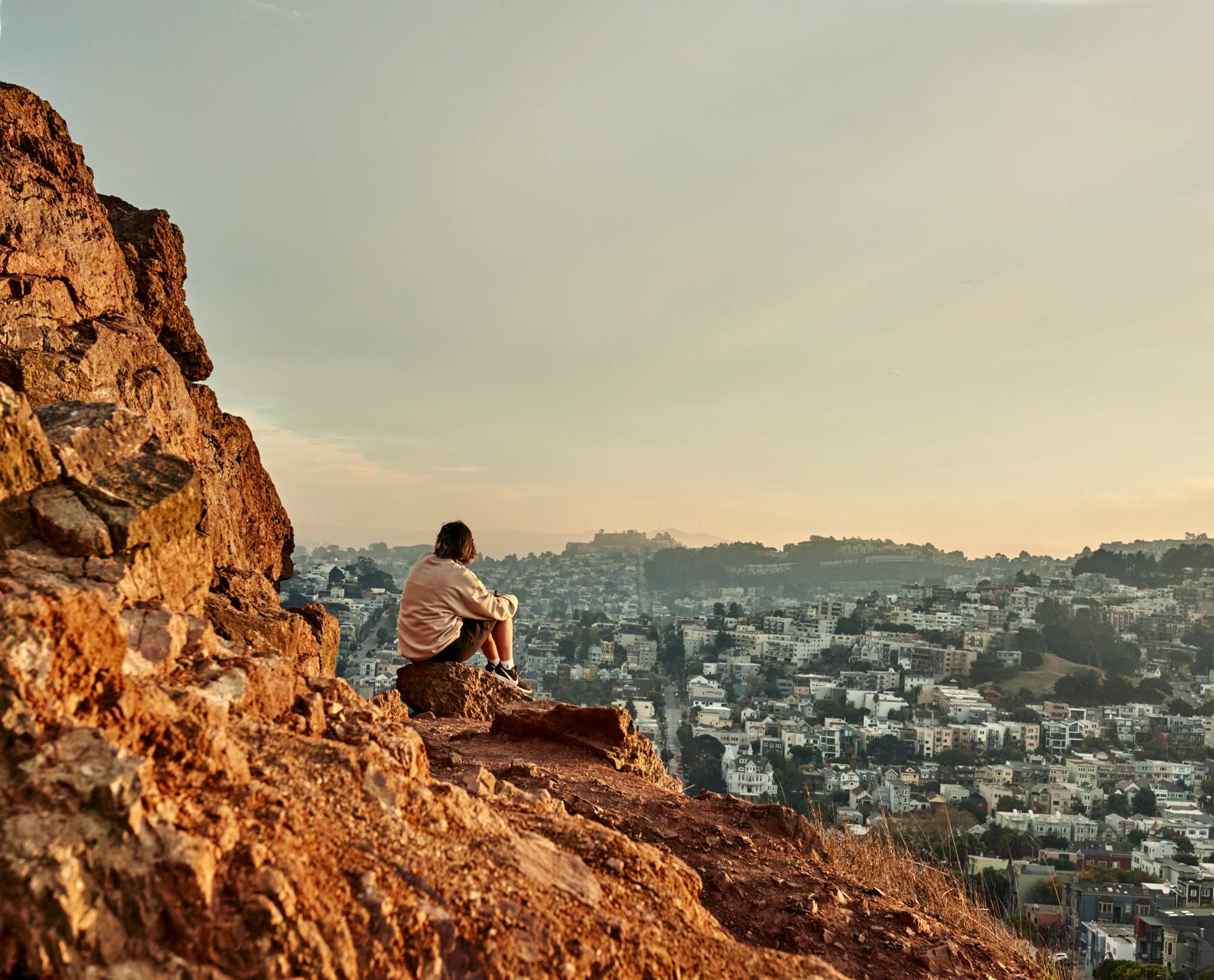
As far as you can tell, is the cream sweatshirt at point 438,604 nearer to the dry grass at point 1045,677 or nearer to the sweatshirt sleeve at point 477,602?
the sweatshirt sleeve at point 477,602

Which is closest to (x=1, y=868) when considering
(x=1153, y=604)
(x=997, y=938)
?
(x=997, y=938)

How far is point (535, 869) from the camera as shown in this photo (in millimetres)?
2750

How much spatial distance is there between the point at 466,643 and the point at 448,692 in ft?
1.33

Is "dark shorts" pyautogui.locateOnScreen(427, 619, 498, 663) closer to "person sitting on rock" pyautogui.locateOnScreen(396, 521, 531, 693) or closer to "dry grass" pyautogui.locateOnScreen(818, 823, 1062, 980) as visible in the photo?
"person sitting on rock" pyautogui.locateOnScreen(396, 521, 531, 693)

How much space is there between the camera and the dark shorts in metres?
7.62

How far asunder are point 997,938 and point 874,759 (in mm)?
46280

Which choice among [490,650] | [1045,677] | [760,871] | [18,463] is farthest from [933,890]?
[1045,677]

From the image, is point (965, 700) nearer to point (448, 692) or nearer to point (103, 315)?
point (448, 692)

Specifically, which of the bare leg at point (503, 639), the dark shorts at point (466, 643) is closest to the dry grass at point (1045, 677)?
the bare leg at point (503, 639)

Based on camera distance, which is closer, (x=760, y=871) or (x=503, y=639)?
(x=760, y=871)

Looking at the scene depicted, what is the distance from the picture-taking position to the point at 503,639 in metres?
8.07

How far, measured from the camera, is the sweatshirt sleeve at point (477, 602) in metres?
7.39

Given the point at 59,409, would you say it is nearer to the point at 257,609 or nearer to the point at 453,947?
the point at 453,947

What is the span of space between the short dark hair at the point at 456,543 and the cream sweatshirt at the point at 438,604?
1.8 inches
